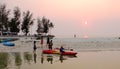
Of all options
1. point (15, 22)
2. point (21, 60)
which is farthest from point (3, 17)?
point (21, 60)

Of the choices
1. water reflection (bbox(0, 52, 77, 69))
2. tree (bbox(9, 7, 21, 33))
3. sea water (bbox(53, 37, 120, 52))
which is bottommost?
sea water (bbox(53, 37, 120, 52))

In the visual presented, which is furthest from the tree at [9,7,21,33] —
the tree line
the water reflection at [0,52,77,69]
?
the water reflection at [0,52,77,69]

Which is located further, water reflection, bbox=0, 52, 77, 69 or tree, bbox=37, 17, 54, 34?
tree, bbox=37, 17, 54, 34

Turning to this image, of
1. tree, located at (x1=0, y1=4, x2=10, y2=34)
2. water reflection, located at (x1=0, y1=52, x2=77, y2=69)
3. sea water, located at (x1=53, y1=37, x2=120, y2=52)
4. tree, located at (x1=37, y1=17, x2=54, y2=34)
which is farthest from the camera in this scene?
tree, located at (x1=37, y1=17, x2=54, y2=34)

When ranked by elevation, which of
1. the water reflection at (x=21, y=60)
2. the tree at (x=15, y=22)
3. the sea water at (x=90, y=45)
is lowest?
the sea water at (x=90, y=45)

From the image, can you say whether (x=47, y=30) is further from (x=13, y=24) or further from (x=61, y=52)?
(x=61, y=52)

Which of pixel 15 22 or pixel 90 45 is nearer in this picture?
pixel 90 45

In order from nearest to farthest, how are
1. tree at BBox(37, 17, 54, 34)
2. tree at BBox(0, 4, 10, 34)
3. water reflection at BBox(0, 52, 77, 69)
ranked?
water reflection at BBox(0, 52, 77, 69) → tree at BBox(0, 4, 10, 34) → tree at BBox(37, 17, 54, 34)

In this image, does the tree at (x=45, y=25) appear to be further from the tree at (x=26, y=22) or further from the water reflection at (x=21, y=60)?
the water reflection at (x=21, y=60)

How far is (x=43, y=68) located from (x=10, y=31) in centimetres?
10471

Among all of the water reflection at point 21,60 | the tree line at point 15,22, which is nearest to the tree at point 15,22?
the tree line at point 15,22

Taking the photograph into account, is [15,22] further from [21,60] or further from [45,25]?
[21,60]

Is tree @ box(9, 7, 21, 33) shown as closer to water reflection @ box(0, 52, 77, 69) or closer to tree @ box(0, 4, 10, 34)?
tree @ box(0, 4, 10, 34)

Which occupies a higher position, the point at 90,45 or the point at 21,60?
the point at 21,60
